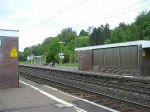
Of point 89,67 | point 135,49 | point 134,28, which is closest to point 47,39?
point 134,28

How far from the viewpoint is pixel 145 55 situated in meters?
27.2

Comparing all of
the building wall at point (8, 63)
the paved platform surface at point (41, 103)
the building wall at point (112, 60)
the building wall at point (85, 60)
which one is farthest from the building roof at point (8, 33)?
the building wall at point (85, 60)

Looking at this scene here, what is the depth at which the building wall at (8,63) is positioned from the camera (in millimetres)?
14961

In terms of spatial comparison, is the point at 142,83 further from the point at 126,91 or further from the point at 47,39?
the point at 47,39

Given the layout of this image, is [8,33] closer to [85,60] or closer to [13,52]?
[13,52]

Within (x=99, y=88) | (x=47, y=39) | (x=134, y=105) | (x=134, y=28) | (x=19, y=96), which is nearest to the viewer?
(x=134, y=105)

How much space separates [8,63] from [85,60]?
2238 cm

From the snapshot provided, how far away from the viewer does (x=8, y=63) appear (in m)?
15.1

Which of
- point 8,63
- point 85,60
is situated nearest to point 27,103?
point 8,63

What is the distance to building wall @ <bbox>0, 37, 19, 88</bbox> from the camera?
49.1ft

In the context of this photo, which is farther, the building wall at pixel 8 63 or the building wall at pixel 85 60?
the building wall at pixel 85 60

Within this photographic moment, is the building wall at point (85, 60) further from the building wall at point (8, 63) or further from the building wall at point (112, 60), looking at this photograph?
the building wall at point (8, 63)

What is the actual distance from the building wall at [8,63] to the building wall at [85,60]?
21.2m

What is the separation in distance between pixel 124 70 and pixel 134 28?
45.1 metres
